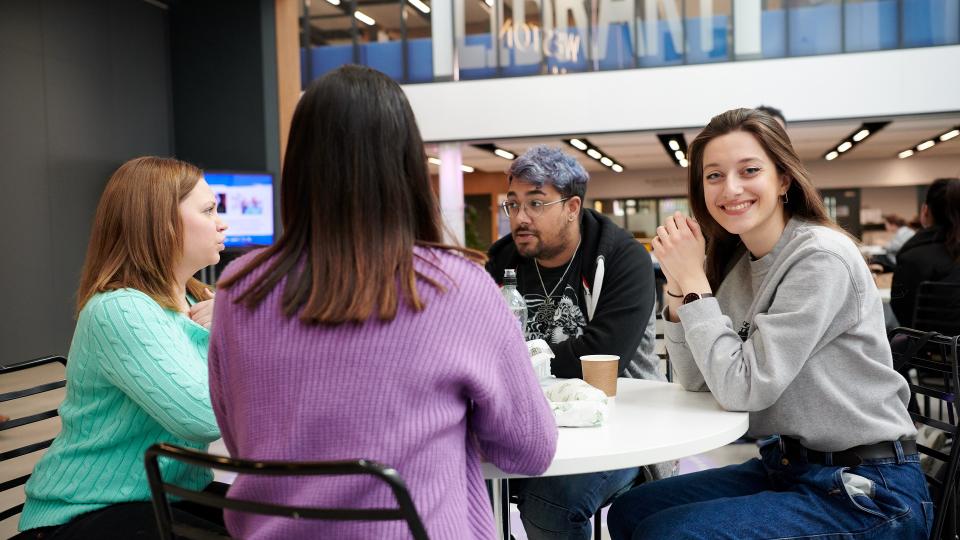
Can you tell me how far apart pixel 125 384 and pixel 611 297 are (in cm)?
131

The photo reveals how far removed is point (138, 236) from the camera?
1.71 metres

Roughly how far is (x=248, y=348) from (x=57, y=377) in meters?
6.22

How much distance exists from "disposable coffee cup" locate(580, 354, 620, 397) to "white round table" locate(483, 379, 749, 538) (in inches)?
1.6

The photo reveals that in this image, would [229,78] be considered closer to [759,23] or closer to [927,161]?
[759,23]

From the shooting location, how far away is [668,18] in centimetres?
1086

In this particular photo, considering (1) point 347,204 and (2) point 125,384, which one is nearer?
(1) point 347,204

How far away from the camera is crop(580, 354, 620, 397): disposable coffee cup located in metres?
1.74

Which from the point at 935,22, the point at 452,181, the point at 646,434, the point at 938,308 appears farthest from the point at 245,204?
the point at 935,22

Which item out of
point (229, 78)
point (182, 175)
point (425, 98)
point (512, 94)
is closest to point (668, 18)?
point (512, 94)

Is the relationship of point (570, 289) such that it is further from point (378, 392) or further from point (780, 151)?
point (378, 392)

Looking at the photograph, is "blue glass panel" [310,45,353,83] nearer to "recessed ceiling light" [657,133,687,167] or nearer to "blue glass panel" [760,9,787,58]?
"recessed ceiling light" [657,133,687,167]

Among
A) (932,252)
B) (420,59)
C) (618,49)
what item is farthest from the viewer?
(420,59)

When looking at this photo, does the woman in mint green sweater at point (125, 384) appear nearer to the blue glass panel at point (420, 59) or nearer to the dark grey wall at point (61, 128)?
the dark grey wall at point (61, 128)

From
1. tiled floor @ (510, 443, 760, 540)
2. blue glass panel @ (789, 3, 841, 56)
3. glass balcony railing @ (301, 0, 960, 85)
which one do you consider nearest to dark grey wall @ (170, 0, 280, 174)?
glass balcony railing @ (301, 0, 960, 85)
